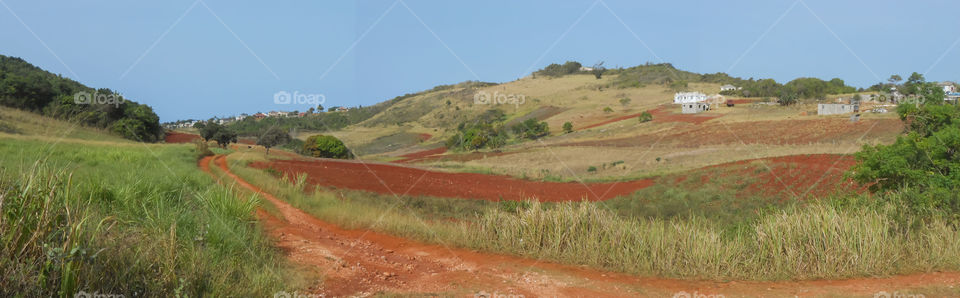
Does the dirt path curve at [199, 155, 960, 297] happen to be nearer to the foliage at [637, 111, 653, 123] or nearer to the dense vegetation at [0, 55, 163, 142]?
the dense vegetation at [0, 55, 163, 142]

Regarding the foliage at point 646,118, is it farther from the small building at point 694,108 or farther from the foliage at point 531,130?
the foliage at point 531,130

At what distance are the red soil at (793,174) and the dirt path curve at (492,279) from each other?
51.6 feet

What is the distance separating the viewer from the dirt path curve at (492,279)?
19.7 ft

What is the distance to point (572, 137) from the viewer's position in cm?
6881

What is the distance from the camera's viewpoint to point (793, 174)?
86.6 ft

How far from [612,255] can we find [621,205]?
46.5 ft

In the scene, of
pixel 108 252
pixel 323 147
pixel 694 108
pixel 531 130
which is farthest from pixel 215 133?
pixel 694 108

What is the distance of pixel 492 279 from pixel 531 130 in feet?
231

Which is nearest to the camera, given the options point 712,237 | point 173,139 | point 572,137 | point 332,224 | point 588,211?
point 712,237

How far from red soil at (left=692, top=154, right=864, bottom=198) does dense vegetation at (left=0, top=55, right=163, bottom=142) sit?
4106 cm

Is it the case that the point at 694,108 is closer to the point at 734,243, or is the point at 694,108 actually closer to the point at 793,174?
the point at 793,174

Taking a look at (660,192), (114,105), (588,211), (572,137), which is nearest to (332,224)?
(588,211)

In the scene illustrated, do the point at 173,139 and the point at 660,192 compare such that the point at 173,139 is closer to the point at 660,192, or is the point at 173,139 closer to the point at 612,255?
the point at 660,192

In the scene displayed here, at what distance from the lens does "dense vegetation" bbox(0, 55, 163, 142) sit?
42.3 meters
